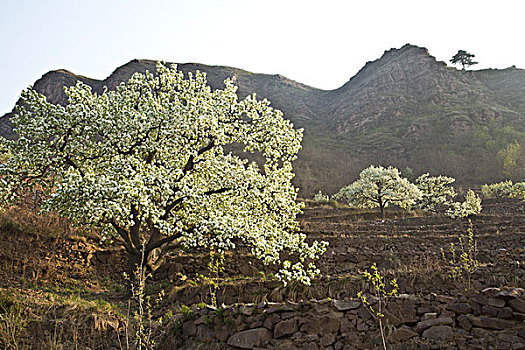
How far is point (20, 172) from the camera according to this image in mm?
8695

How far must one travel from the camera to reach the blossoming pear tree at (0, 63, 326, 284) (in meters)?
7.92

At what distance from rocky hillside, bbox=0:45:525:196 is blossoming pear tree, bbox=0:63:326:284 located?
4579 centimetres

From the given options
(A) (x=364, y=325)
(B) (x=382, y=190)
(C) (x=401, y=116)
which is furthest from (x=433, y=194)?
(C) (x=401, y=116)

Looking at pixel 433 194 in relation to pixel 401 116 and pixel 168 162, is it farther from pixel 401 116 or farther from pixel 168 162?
pixel 401 116

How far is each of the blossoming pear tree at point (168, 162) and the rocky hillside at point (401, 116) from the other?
4579 centimetres

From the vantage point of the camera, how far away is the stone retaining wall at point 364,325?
481 centimetres

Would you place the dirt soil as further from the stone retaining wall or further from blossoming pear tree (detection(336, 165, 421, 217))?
blossoming pear tree (detection(336, 165, 421, 217))

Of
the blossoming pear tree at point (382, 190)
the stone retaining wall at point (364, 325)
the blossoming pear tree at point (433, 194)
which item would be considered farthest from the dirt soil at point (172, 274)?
the blossoming pear tree at point (433, 194)

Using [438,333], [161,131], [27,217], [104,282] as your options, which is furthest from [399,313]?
[27,217]

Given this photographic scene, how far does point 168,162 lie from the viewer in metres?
9.28

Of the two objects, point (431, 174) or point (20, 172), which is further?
point (431, 174)

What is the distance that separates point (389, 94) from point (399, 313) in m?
112

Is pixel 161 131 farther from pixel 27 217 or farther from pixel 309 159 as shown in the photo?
pixel 309 159

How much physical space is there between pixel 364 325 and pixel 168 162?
6.30 meters
